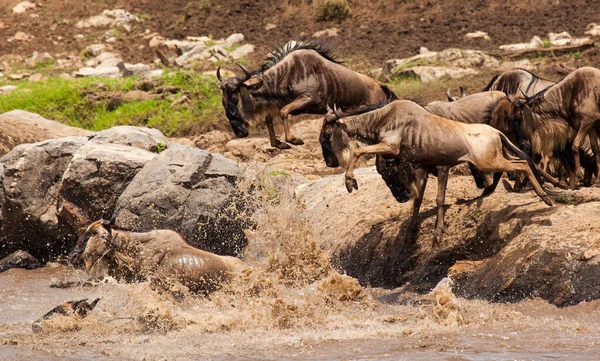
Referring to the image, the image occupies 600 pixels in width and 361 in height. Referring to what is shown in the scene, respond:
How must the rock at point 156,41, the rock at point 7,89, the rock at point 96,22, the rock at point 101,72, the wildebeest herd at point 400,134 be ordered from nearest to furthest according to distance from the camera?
the wildebeest herd at point 400,134 < the rock at point 7,89 < the rock at point 101,72 < the rock at point 156,41 < the rock at point 96,22

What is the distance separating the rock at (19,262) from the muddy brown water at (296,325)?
271 centimetres

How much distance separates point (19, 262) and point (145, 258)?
193 inches

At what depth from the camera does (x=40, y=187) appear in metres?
14.3

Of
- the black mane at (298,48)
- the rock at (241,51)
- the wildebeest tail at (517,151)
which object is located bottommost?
the rock at (241,51)

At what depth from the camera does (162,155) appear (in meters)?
13.5

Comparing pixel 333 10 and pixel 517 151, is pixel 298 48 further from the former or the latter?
pixel 333 10

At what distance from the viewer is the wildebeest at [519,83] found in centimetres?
1252

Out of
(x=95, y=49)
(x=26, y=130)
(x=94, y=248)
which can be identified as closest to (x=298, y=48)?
(x=94, y=248)

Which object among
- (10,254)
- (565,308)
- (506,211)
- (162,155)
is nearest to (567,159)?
(506,211)

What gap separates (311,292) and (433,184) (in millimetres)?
2849

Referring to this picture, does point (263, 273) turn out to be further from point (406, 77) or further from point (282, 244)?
point (406, 77)

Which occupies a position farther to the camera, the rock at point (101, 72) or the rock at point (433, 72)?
the rock at point (101, 72)

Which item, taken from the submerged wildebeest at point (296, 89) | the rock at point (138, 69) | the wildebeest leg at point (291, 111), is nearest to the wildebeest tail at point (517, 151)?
the submerged wildebeest at point (296, 89)

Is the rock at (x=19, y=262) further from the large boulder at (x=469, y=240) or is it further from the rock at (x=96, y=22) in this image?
the rock at (x=96, y=22)
